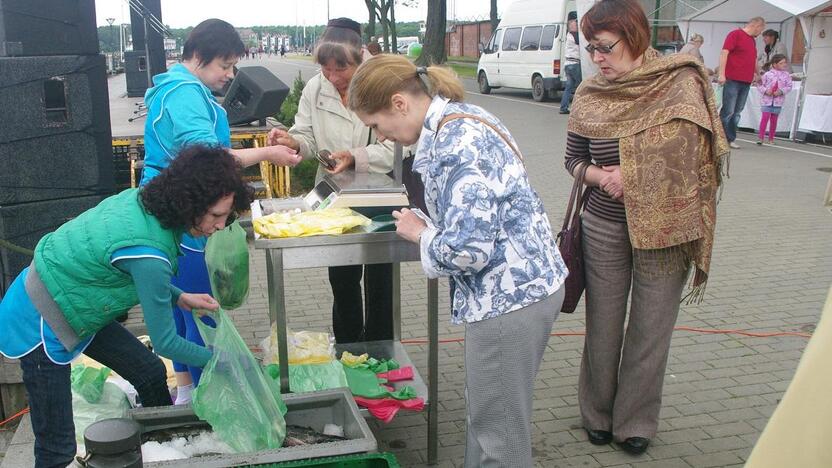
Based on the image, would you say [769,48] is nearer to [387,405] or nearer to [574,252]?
[574,252]

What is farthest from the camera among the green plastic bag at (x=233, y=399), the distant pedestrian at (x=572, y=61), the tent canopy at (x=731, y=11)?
the distant pedestrian at (x=572, y=61)

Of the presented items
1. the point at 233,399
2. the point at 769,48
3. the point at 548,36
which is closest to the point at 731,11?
the point at 769,48

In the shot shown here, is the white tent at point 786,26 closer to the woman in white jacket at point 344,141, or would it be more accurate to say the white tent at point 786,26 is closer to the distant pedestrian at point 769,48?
the distant pedestrian at point 769,48

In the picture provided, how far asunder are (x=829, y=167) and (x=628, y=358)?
26.8ft

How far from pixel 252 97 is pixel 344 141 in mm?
4482

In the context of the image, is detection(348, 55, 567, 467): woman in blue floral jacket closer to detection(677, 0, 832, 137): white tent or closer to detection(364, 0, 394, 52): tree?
detection(677, 0, 832, 137): white tent

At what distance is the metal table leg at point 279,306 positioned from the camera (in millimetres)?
2867

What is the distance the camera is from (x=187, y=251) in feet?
10.4

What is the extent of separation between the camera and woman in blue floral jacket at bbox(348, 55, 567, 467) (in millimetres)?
2248

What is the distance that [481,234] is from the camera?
2225mm

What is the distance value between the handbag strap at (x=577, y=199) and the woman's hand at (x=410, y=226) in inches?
39.1

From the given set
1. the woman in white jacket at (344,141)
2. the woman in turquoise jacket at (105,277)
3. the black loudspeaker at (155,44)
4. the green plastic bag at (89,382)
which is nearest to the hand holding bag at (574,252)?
the woman in white jacket at (344,141)

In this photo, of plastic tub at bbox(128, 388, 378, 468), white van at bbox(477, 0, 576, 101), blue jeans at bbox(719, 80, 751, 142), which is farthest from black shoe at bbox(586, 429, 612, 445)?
white van at bbox(477, 0, 576, 101)

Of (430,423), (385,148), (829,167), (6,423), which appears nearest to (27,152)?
(6,423)
